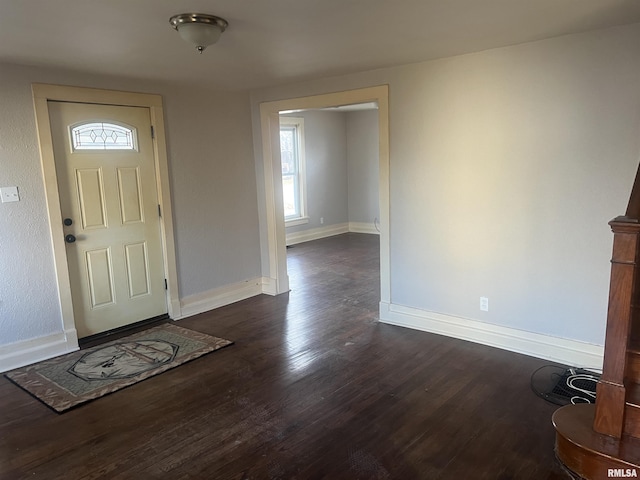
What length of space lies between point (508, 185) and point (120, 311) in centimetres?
349

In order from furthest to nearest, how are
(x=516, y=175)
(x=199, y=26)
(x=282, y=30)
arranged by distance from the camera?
(x=516, y=175) < (x=282, y=30) < (x=199, y=26)

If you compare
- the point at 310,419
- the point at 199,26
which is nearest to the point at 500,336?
the point at 310,419

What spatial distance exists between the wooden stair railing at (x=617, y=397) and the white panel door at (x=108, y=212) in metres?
3.56

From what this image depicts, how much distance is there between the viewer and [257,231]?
5.14 metres

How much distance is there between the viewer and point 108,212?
3918 millimetres

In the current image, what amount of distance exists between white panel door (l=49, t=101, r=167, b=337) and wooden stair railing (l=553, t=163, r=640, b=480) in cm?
356

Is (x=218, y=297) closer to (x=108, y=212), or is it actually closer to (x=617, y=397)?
(x=108, y=212)

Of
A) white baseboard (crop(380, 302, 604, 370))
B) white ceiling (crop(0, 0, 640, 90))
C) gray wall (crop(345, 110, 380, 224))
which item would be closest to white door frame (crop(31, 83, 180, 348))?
white ceiling (crop(0, 0, 640, 90))

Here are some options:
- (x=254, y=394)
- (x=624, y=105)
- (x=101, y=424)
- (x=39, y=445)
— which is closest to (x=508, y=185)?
(x=624, y=105)

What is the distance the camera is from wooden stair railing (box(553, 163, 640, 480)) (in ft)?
6.51

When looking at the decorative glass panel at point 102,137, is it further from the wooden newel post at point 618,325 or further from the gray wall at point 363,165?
the gray wall at point 363,165

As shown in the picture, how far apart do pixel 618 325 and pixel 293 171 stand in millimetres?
6711

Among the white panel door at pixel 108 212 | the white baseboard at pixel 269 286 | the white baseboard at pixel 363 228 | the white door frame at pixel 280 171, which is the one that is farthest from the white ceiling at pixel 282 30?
the white baseboard at pixel 363 228

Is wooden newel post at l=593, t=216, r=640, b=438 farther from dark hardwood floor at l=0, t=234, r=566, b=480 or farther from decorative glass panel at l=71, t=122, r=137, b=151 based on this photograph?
decorative glass panel at l=71, t=122, r=137, b=151
